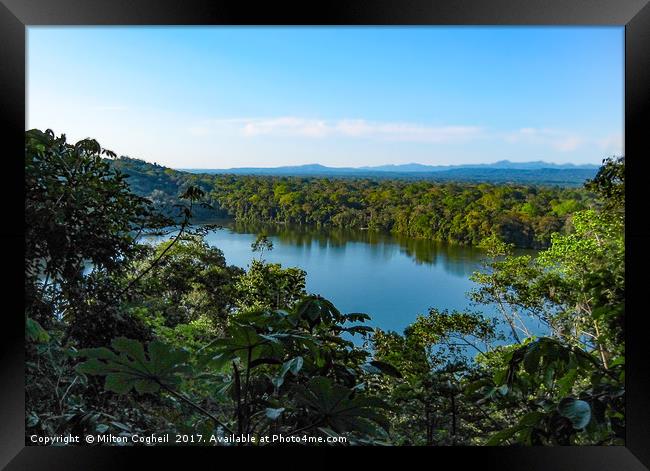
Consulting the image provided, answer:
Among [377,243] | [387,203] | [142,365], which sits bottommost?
[142,365]

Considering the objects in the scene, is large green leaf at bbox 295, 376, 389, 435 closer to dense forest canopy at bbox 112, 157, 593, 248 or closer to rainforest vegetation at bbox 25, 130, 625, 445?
rainforest vegetation at bbox 25, 130, 625, 445

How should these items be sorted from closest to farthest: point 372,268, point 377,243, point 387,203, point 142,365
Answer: point 142,365, point 372,268, point 377,243, point 387,203

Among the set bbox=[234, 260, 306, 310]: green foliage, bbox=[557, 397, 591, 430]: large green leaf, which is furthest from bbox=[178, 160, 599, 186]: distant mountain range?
bbox=[557, 397, 591, 430]: large green leaf

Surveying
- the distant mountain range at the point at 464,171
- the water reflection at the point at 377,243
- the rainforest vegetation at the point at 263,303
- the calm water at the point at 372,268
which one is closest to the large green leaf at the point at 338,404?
the rainforest vegetation at the point at 263,303

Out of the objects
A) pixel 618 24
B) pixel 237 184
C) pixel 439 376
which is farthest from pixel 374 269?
pixel 618 24

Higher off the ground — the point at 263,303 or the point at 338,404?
the point at 263,303

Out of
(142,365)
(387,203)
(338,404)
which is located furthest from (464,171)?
(142,365)

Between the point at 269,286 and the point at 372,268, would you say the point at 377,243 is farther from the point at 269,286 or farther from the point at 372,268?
the point at 269,286

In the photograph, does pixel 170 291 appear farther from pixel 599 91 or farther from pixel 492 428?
pixel 599 91
